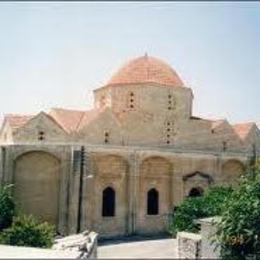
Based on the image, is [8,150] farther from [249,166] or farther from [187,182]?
[249,166]

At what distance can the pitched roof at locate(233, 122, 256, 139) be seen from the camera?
32.6 meters

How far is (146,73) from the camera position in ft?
99.1

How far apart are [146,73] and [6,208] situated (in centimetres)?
1192

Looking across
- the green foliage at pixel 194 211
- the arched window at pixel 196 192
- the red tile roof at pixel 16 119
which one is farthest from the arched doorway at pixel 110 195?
the green foliage at pixel 194 211

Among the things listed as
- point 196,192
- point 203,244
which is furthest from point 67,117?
point 203,244

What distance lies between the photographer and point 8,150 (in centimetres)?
2536

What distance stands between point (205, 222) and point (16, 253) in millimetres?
6336

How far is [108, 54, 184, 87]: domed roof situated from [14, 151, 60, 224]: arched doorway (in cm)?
693

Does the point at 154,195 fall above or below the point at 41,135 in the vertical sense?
below

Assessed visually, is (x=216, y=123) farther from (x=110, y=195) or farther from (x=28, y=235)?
(x=28, y=235)

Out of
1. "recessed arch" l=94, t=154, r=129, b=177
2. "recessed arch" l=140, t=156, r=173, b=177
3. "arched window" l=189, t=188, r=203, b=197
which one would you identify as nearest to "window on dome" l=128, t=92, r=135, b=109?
"recessed arch" l=140, t=156, r=173, b=177

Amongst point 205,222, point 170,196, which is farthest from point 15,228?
point 170,196

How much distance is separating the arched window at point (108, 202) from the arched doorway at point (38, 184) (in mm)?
2705

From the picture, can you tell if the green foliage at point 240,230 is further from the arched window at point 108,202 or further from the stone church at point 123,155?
the arched window at point 108,202
